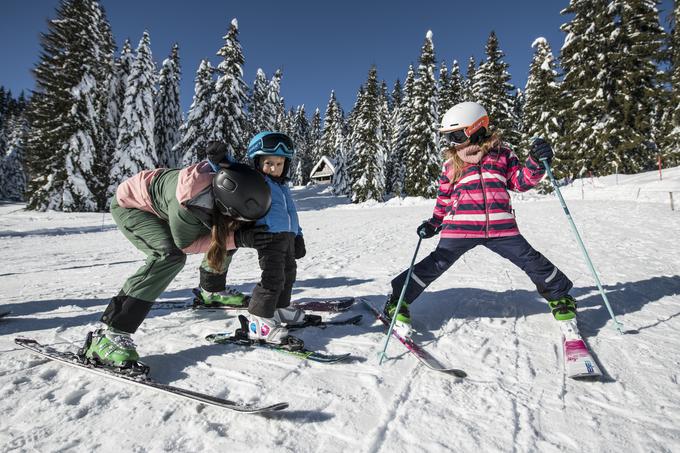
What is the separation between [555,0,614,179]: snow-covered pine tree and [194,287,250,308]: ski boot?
82.6 ft

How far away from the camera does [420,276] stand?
10.2ft

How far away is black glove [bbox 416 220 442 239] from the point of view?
326cm

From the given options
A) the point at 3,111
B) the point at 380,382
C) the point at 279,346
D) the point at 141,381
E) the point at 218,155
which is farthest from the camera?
the point at 3,111

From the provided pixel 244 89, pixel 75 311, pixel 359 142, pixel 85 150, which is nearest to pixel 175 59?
pixel 244 89

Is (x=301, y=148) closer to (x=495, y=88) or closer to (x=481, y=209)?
(x=495, y=88)

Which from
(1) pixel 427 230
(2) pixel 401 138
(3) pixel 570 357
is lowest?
(3) pixel 570 357

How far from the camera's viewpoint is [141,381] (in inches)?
81.5

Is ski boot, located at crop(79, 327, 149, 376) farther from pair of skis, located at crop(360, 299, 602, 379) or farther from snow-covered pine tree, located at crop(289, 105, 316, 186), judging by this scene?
snow-covered pine tree, located at crop(289, 105, 316, 186)

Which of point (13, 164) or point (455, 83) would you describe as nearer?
point (455, 83)

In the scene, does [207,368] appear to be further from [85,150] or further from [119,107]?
[119,107]

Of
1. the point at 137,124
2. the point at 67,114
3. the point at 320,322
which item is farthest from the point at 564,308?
the point at 137,124

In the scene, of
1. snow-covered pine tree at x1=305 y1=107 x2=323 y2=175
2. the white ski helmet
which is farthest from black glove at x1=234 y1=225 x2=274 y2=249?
snow-covered pine tree at x1=305 y1=107 x2=323 y2=175

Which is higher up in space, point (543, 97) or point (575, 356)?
point (543, 97)

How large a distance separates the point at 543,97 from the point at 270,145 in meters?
33.6
